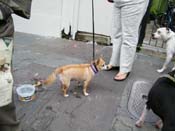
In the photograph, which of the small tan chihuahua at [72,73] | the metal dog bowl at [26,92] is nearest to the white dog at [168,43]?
the small tan chihuahua at [72,73]

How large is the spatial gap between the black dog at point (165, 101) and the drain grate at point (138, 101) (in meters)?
0.41

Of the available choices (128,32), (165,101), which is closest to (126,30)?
(128,32)

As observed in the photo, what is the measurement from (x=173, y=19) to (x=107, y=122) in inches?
152

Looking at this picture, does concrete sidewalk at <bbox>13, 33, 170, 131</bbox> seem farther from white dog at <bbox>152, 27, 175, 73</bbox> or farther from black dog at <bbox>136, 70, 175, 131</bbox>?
black dog at <bbox>136, 70, 175, 131</bbox>

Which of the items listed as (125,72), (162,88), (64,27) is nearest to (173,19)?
(64,27)

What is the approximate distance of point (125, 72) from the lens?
316cm

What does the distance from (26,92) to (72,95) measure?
0.47 m

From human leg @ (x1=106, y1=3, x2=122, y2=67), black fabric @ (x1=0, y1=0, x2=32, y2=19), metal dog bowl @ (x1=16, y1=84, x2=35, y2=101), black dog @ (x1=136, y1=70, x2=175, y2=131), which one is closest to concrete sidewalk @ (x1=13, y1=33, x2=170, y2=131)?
metal dog bowl @ (x1=16, y1=84, x2=35, y2=101)

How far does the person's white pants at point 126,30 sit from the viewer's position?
2875mm

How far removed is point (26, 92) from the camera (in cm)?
252

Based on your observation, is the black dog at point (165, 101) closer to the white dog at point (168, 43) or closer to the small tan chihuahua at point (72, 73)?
the small tan chihuahua at point (72, 73)

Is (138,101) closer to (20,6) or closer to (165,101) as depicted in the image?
(165,101)

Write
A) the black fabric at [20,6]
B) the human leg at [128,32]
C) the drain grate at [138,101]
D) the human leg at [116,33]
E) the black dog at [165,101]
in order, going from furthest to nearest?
1. the human leg at [116,33]
2. the human leg at [128,32]
3. the drain grate at [138,101]
4. the black dog at [165,101]
5. the black fabric at [20,6]

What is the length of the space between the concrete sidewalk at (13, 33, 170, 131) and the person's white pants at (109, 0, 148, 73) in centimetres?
25
